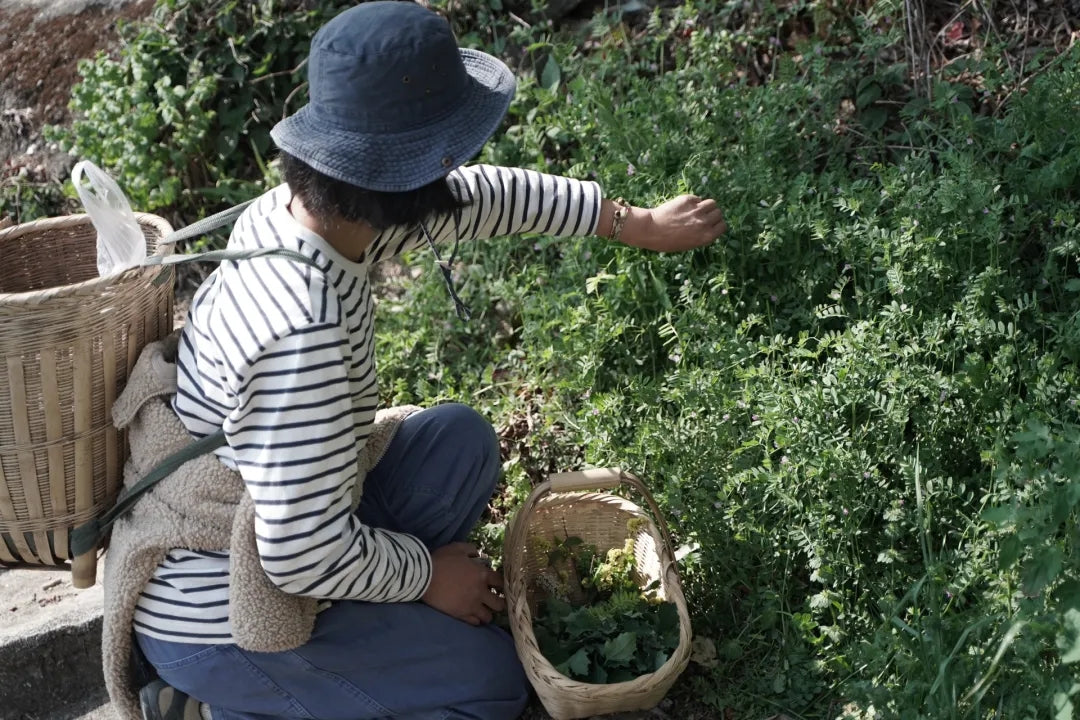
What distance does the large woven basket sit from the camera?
7.70ft

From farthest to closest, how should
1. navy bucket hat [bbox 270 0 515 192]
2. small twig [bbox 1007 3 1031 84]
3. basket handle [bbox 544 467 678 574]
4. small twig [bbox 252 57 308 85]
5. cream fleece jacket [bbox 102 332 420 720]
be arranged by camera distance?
small twig [bbox 252 57 308 85] → small twig [bbox 1007 3 1031 84] → basket handle [bbox 544 467 678 574] → cream fleece jacket [bbox 102 332 420 720] → navy bucket hat [bbox 270 0 515 192]

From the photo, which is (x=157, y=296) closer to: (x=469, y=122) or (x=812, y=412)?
(x=469, y=122)

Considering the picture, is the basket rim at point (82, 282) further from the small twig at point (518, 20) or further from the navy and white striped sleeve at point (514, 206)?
the small twig at point (518, 20)

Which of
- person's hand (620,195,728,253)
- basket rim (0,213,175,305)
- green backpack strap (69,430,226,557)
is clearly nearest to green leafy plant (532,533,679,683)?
person's hand (620,195,728,253)

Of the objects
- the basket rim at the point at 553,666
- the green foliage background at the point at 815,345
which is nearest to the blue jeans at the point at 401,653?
the basket rim at the point at 553,666

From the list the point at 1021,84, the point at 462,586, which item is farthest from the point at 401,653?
the point at 1021,84

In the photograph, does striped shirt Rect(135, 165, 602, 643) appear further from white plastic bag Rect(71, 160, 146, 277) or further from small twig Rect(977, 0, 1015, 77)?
small twig Rect(977, 0, 1015, 77)

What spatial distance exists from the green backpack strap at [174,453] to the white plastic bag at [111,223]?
0.04 metres

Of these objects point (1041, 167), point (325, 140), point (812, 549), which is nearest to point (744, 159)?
point (1041, 167)

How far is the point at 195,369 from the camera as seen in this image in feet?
8.11

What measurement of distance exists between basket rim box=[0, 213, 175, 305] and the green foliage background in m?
1.22

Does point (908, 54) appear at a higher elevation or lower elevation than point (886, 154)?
higher

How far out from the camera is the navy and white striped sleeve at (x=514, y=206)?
112 inches

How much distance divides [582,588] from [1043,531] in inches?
53.4
